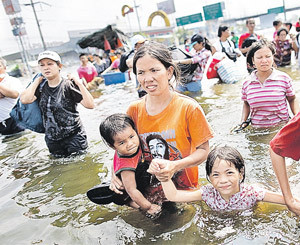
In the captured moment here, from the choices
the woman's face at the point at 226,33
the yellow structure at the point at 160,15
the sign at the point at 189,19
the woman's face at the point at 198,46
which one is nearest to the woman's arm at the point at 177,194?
the woman's face at the point at 198,46

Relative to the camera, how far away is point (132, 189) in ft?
7.32

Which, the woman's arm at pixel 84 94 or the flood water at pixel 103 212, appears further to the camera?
the woman's arm at pixel 84 94

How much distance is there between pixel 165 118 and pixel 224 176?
0.59 m

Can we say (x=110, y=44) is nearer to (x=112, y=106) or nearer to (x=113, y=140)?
(x=112, y=106)

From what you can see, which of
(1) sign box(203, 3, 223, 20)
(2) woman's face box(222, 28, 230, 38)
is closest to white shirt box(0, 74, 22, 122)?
(2) woman's face box(222, 28, 230, 38)

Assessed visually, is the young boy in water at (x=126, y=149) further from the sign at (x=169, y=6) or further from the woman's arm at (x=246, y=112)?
the sign at (x=169, y=6)

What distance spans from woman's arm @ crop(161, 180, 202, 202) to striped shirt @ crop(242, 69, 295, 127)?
176cm

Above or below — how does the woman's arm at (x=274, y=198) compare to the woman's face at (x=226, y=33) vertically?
below

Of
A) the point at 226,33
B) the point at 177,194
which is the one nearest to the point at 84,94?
the point at 177,194

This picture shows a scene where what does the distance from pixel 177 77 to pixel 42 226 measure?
181 cm

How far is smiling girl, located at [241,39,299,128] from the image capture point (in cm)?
329

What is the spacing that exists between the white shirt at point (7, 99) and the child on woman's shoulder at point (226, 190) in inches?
170

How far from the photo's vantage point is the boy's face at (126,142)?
2133 mm

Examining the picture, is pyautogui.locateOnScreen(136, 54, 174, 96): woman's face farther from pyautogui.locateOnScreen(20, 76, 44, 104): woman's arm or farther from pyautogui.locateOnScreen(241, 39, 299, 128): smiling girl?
pyautogui.locateOnScreen(20, 76, 44, 104): woman's arm
